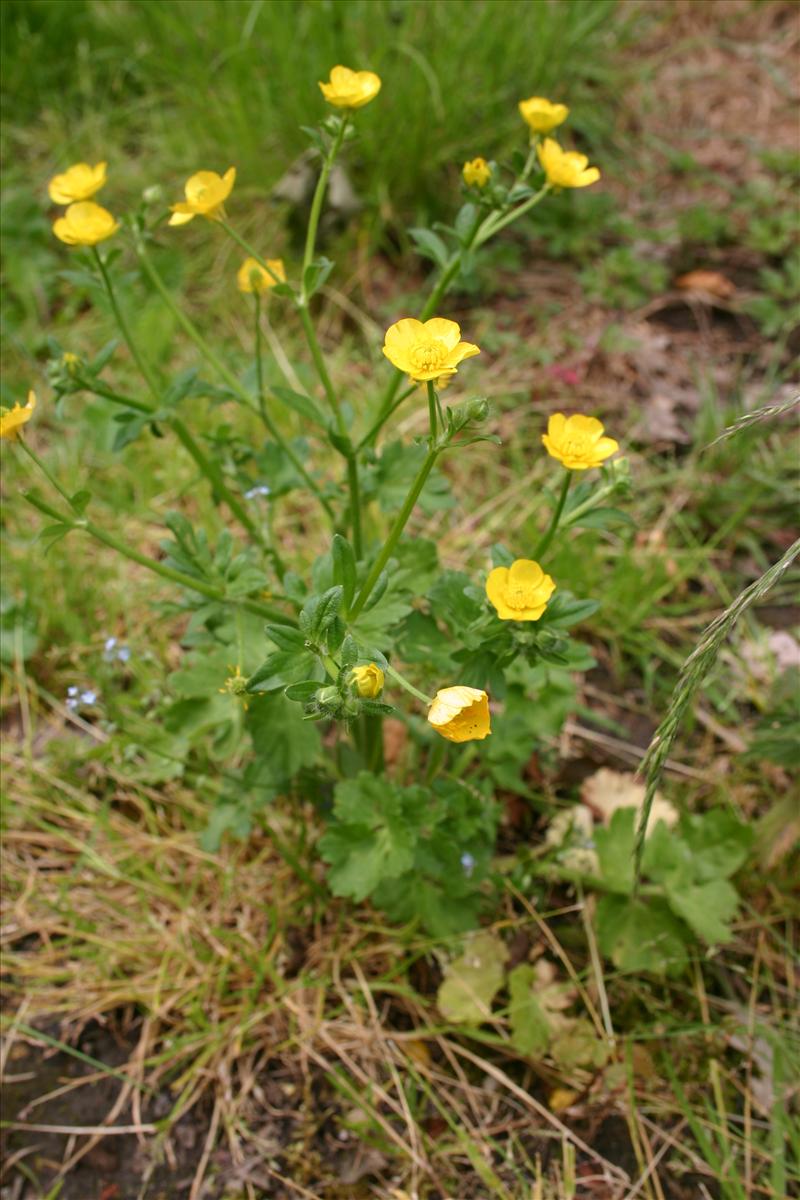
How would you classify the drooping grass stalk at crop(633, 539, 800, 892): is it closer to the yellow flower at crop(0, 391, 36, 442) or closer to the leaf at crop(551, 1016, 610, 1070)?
the leaf at crop(551, 1016, 610, 1070)

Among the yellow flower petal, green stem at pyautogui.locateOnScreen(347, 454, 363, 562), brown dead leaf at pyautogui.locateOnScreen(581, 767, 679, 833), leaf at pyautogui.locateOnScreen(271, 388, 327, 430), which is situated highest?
the yellow flower petal

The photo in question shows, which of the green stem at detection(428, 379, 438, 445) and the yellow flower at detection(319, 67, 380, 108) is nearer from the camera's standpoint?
the green stem at detection(428, 379, 438, 445)

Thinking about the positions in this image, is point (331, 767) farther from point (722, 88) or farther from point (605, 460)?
point (722, 88)

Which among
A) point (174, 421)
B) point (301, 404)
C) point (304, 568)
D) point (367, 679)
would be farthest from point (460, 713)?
point (304, 568)

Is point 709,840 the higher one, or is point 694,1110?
point 709,840

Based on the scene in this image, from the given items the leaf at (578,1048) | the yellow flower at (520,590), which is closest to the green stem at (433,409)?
the yellow flower at (520,590)

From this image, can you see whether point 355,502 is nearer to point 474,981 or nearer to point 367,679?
point 367,679

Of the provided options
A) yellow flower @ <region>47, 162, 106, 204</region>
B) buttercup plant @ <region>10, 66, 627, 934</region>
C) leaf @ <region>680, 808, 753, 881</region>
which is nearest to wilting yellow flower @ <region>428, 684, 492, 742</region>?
buttercup plant @ <region>10, 66, 627, 934</region>

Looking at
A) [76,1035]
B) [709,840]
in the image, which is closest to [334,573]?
[709,840]
